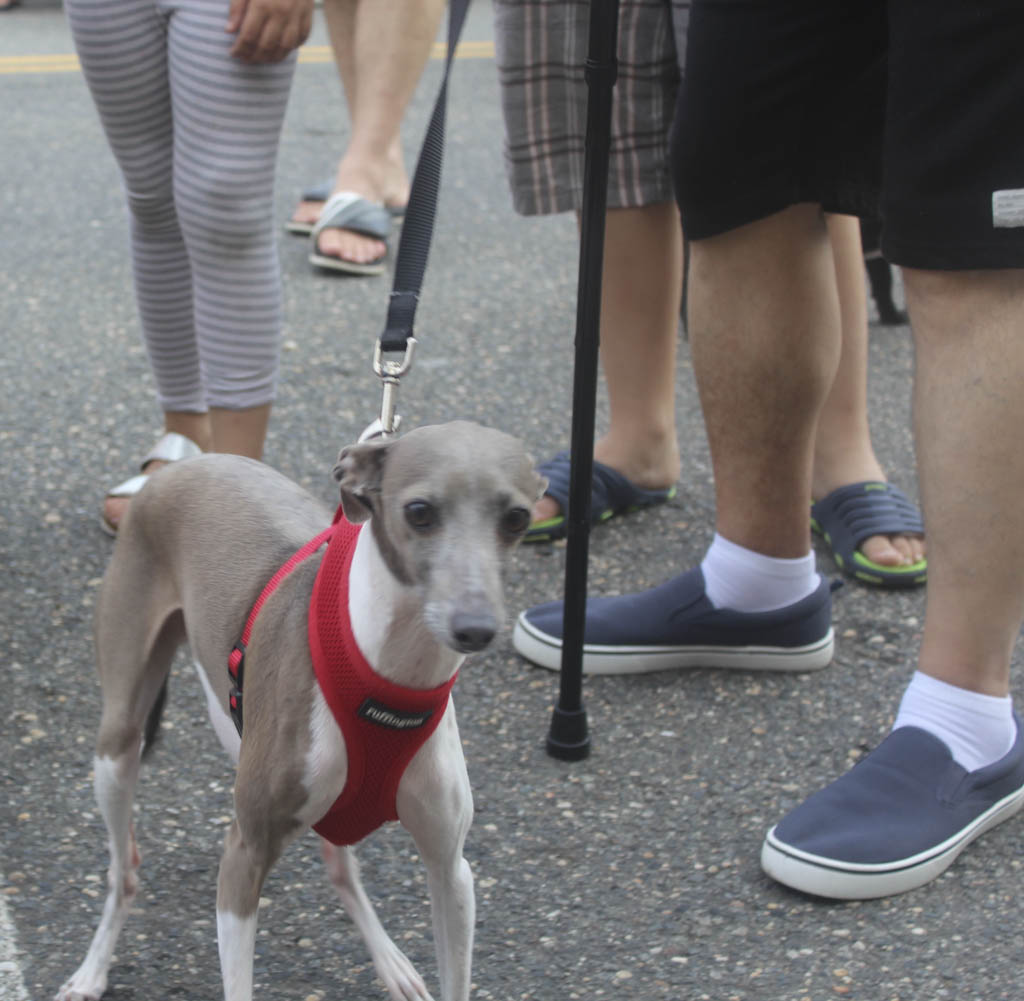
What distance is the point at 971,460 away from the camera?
2.31 m

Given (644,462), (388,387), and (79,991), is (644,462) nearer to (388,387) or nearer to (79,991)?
(388,387)

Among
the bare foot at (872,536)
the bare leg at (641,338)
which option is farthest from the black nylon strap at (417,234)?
the bare foot at (872,536)

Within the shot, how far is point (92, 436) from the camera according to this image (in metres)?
4.09

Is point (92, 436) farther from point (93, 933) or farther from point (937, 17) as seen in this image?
point (937, 17)

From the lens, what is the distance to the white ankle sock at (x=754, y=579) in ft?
9.64

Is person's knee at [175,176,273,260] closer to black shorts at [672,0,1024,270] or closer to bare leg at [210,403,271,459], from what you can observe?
bare leg at [210,403,271,459]

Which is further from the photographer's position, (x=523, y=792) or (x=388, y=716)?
(x=523, y=792)

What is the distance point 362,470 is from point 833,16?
1.33 metres

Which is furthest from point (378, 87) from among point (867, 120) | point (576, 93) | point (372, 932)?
point (372, 932)

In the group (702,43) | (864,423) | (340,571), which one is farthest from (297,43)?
(864,423)

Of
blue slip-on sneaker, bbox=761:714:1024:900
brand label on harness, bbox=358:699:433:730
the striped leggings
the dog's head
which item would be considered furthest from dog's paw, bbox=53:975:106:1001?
the striped leggings

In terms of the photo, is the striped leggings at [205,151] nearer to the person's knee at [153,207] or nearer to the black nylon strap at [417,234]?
the person's knee at [153,207]

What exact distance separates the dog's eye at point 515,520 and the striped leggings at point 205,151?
1537 mm

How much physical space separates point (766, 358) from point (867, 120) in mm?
471
